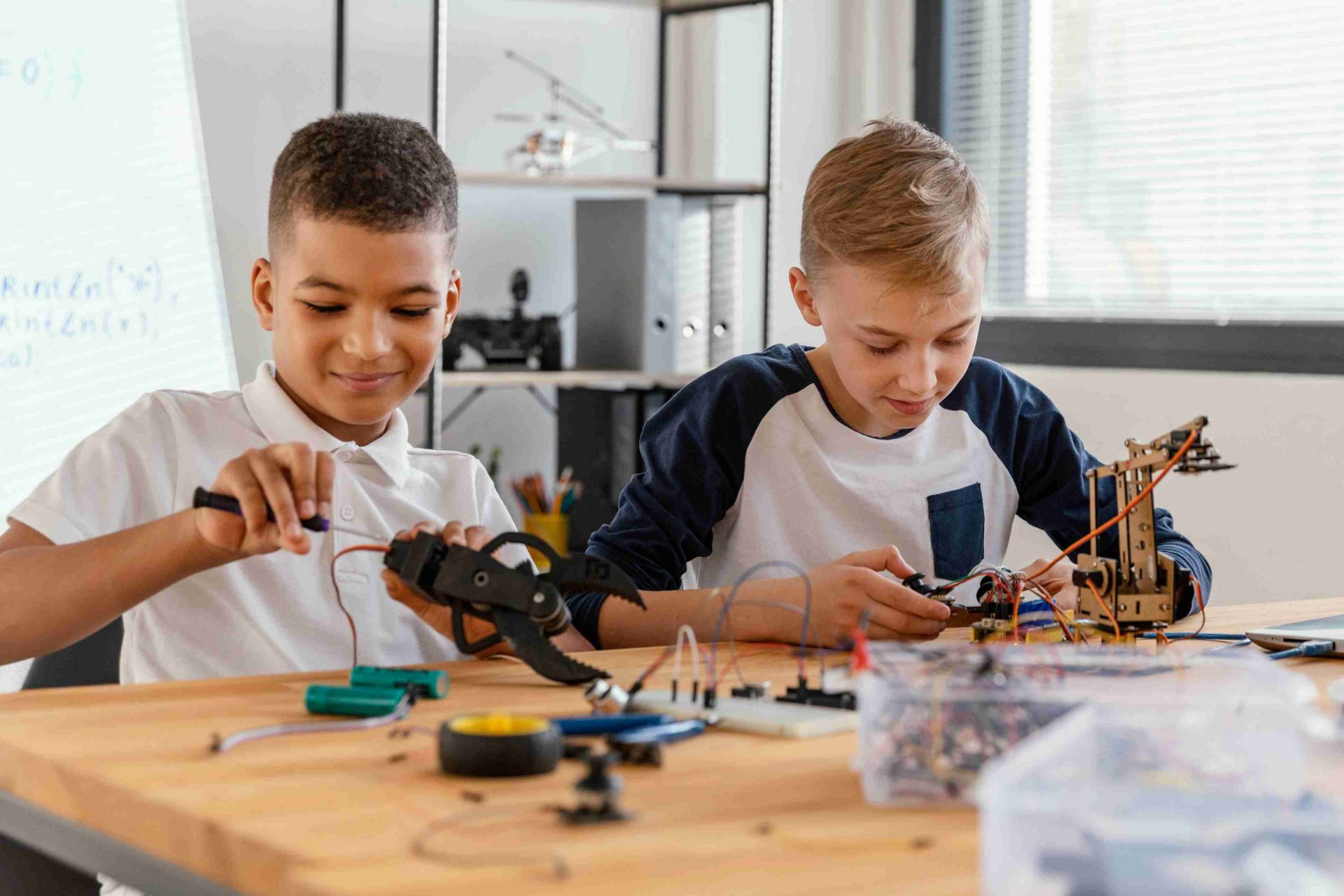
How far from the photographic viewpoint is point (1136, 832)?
0.59m

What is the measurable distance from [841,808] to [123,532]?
70 centimetres

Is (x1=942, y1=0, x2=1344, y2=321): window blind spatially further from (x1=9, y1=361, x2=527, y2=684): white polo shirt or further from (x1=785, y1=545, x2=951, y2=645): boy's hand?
(x1=9, y1=361, x2=527, y2=684): white polo shirt

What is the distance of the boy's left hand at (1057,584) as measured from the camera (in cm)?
148

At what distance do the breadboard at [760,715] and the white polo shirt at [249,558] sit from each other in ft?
1.18

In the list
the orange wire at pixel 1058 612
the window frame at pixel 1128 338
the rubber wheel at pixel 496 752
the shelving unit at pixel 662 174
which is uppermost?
the shelving unit at pixel 662 174

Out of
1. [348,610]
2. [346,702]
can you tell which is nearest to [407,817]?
[346,702]

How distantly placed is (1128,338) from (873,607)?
209 centimetres

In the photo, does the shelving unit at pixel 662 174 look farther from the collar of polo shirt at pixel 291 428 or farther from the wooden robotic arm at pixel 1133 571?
the wooden robotic arm at pixel 1133 571

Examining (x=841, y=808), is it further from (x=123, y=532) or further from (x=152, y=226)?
(x=152, y=226)

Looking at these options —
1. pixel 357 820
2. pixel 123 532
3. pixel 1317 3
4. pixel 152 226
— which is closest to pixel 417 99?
pixel 152 226

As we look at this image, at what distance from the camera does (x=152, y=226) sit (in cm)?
248

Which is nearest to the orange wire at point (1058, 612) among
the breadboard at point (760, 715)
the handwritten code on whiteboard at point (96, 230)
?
the breadboard at point (760, 715)

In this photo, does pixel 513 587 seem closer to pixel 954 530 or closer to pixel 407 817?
pixel 407 817

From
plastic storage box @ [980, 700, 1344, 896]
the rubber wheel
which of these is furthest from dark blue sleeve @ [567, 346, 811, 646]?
plastic storage box @ [980, 700, 1344, 896]
